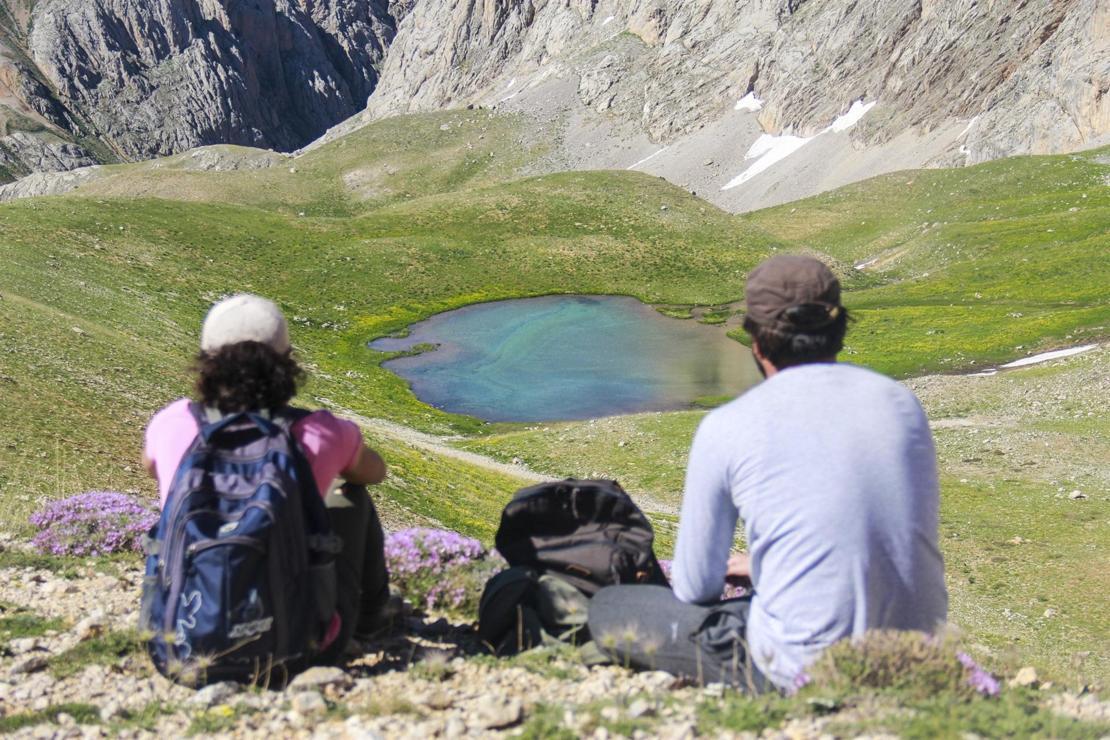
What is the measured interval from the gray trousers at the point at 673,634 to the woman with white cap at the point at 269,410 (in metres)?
1.98

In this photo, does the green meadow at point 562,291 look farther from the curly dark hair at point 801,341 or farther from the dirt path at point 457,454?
the curly dark hair at point 801,341

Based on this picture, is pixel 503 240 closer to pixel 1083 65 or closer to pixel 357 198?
pixel 357 198

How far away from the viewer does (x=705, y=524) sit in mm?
5770

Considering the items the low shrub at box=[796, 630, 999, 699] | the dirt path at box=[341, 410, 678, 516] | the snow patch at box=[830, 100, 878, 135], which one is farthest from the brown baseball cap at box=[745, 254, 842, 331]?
the snow patch at box=[830, 100, 878, 135]

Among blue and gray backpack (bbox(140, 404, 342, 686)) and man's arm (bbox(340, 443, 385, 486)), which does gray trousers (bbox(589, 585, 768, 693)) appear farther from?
blue and gray backpack (bbox(140, 404, 342, 686))

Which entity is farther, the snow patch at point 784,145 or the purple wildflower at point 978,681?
the snow patch at point 784,145

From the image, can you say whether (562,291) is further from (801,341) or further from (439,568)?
(801,341)

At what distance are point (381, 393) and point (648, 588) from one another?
36.7 m

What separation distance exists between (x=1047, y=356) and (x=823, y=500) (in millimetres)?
41304

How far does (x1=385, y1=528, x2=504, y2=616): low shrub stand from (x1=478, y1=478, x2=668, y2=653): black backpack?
106 centimetres

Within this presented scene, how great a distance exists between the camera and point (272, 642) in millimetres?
6277

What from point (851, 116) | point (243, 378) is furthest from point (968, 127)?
point (243, 378)

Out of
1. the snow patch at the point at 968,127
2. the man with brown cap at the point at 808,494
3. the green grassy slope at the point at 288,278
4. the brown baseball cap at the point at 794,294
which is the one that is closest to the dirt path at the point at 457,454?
the green grassy slope at the point at 288,278

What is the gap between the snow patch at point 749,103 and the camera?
153 meters
